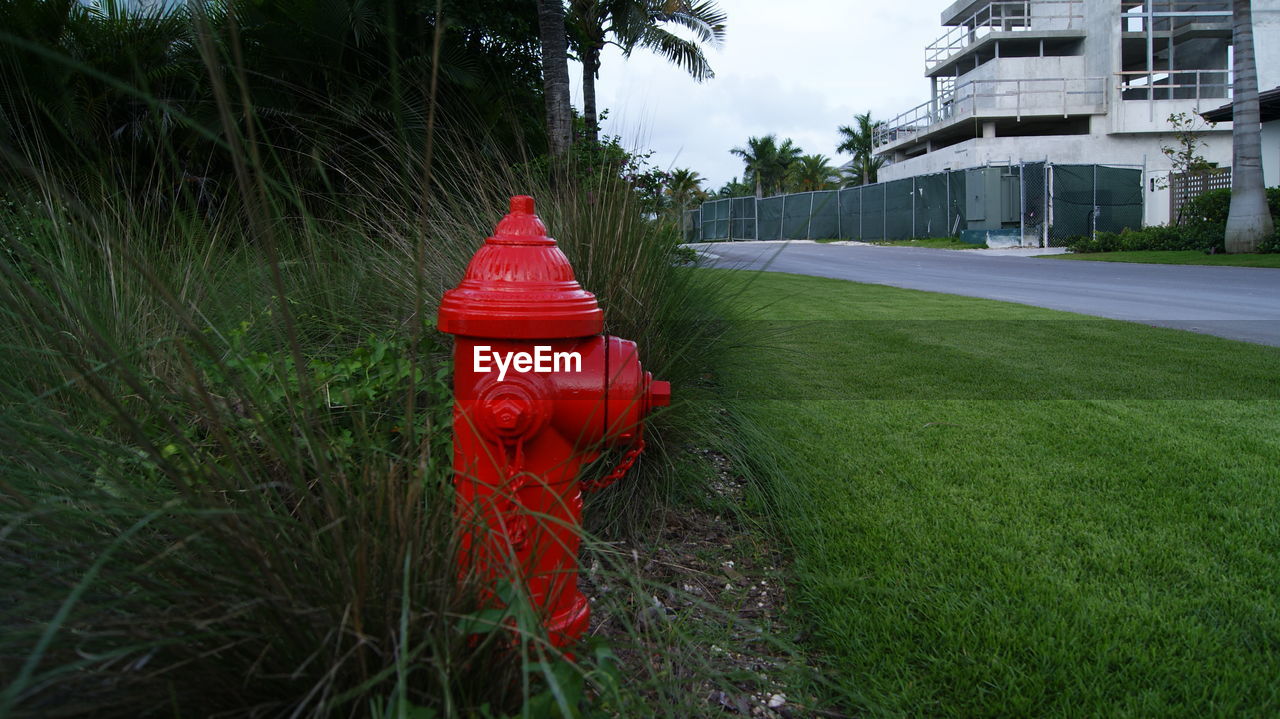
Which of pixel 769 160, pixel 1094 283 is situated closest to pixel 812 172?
pixel 769 160

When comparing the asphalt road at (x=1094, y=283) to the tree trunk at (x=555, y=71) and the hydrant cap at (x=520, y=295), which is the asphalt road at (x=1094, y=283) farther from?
the hydrant cap at (x=520, y=295)

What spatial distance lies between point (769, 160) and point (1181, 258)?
192 ft

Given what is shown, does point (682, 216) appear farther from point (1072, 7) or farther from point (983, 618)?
point (1072, 7)

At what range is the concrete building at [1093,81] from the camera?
3391cm

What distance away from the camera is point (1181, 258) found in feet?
59.0

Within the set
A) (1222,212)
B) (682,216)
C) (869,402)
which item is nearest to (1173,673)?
(869,402)

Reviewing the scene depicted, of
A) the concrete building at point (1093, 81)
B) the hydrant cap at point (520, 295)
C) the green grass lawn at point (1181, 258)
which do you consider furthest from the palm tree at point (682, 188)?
the concrete building at point (1093, 81)

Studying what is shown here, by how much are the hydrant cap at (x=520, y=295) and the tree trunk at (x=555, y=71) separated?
6.67 m

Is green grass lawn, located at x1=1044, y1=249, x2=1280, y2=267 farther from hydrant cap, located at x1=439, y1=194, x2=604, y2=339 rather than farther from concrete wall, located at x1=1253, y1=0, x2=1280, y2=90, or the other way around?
concrete wall, located at x1=1253, y1=0, x2=1280, y2=90

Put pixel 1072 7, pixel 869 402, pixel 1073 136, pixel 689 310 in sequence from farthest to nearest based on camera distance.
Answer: pixel 1072 7, pixel 1073 136, pixel 869 402, pixel 689 310

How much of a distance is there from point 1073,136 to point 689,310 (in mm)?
36635

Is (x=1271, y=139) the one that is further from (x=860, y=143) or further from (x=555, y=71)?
(x=860, y=143)

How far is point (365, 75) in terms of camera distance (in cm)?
932

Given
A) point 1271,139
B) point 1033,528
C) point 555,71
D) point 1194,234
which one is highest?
point 1271,139
